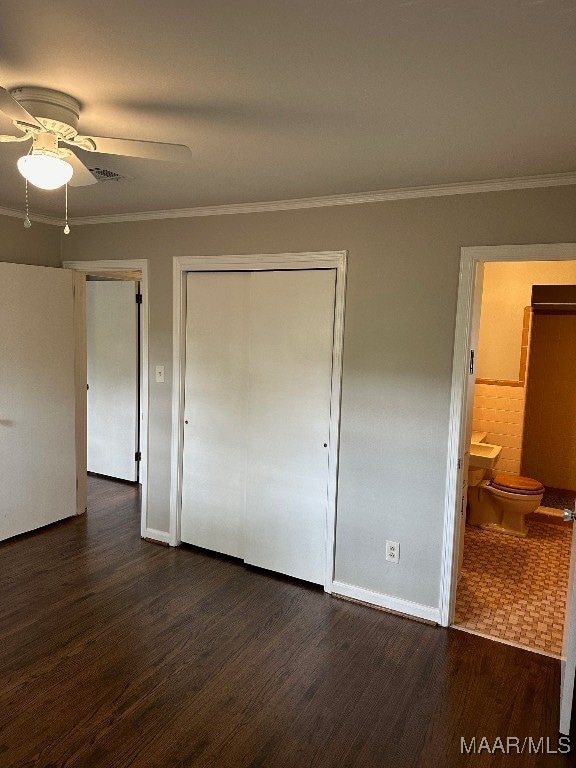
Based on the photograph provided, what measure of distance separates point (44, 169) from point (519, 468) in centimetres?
434

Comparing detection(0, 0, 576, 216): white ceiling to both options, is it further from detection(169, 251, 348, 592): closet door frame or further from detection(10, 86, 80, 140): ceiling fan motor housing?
detection(169, 251, 348, 592): closet door frame

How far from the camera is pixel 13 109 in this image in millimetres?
1494

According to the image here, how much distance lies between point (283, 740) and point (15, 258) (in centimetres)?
348

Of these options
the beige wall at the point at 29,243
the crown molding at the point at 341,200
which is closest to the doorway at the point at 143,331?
the beige wall at the point at 29,243

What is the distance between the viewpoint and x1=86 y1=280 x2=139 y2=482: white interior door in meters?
4.96

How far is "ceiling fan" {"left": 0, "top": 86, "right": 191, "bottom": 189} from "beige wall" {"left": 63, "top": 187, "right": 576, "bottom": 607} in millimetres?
1375

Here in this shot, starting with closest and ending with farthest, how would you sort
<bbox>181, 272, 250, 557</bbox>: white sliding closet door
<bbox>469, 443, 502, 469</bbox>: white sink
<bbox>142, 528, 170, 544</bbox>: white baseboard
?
<bbox>181, 272, 250, 557</bbox>: white sliding closet door < <bbox>142, 528, 170, 544</bbox>: white baseboard < <bbox>469, 443, 502, 469</bbox>: white sink

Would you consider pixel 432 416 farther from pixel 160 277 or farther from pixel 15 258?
pixel 15 258

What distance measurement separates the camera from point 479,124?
6.08 feet

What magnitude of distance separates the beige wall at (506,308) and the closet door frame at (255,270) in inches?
77.8

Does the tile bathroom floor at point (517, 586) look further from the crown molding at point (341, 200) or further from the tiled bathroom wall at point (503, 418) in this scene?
the crown molding at point (341, 200)

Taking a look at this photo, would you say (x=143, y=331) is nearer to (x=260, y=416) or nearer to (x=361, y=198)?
(x=260, y=416)

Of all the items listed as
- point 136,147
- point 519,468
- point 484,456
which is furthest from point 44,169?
point 519,468

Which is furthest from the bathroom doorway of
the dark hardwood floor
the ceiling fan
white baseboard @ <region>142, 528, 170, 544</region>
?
the ceiling fan
